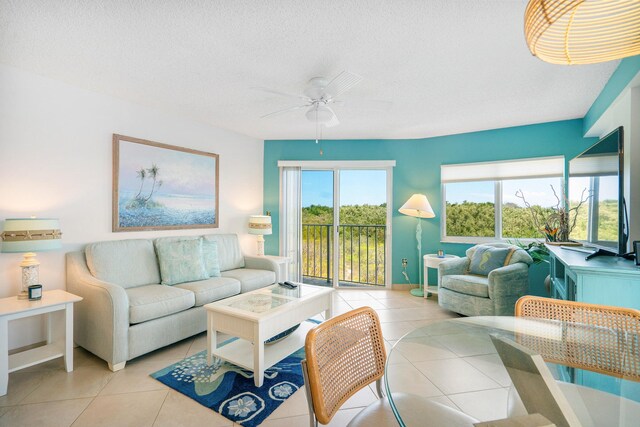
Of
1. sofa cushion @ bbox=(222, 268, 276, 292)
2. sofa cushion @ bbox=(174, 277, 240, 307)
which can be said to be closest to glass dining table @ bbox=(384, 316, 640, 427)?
sofa cushion @ bbox=(174, 277, 240, 307)

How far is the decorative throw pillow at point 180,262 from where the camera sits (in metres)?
3.12

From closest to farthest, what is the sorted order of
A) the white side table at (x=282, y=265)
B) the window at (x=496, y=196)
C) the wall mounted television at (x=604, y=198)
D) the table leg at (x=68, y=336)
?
the wall mounted television at (x=604, y=198), the table leg at (x=68, y=336), the window at (x=496, y=196), the white side table at (x=282, y=265)

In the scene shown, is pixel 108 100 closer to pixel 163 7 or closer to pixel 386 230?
pixel 163 7

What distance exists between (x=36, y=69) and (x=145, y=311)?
224cm

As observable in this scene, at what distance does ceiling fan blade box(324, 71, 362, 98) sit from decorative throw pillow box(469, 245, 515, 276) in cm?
269

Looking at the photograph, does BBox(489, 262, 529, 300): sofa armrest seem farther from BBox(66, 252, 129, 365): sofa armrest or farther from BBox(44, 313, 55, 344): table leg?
BBox(44, 313, 55, 344): table leg

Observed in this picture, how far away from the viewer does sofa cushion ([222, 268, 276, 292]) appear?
Answer: 3.47m

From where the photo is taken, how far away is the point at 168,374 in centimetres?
224

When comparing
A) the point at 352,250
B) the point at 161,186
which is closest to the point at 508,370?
the point at 161,186

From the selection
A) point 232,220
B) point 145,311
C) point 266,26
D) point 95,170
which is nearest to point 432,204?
point 232,220

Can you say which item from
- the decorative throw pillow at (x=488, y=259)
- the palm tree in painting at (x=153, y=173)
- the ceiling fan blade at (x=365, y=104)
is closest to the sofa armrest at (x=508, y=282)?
the decorative throw pillow at (x=488, y=259)

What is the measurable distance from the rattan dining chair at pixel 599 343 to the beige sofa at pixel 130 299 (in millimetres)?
2649

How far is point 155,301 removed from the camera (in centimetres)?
253

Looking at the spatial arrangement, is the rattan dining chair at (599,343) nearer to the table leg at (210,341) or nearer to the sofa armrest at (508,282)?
the sofa armrest at (508,282)
